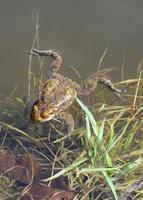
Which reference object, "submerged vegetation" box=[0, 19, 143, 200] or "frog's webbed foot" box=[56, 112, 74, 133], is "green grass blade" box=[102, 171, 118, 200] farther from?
"frog's webbed foot" box=[56, 112, 74, 133]

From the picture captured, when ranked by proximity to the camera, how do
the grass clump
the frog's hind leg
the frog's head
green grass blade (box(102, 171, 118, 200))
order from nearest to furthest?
green grass blade (box(102, 171, 118, 200)) → the grass clump → the frog's head → the frog's hind leg

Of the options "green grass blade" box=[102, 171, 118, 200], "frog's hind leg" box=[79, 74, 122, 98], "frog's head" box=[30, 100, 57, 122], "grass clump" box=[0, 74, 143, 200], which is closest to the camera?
"green grass blade" box=[102, 171, 118, 200]

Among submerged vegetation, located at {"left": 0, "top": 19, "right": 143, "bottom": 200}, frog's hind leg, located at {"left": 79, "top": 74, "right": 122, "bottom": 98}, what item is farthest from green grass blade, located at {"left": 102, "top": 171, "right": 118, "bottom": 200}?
frog's hind leg, located at {"left": 79, "top": 74, "right": 122, "bottom": 98}

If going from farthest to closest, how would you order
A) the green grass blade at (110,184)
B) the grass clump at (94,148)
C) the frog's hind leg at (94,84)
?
the frog's hind leg at (94,84) < the grass clump at (94,148) < the green grass blade at (110,184)

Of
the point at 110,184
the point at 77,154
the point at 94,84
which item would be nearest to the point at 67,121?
the point at 77,154

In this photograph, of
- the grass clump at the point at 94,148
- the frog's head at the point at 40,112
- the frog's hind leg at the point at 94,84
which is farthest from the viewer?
the frog's hind leg at the point at 94,84

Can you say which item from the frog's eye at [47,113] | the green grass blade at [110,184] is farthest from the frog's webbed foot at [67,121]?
the green grass blade at [110,184]

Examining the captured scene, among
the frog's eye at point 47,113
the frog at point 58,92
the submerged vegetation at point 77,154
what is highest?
the frog at point 58,92

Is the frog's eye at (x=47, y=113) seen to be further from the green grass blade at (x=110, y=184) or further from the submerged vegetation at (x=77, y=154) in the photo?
the green grass blade at (x=110, y=184)

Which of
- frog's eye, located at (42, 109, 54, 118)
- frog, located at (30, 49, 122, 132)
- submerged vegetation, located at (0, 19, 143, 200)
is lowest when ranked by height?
submerged vegetation, located at (0, 19, 143, 200)
